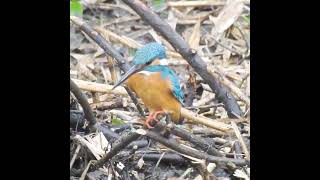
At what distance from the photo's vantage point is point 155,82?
75.3 inches

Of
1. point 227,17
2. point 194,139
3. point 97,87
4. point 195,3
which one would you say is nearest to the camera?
point 194,139

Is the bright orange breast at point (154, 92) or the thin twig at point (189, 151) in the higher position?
the bright orange breast at point (154, 92)

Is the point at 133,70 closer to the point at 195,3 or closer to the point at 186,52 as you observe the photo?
the point at 186,52

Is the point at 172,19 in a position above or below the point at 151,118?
above

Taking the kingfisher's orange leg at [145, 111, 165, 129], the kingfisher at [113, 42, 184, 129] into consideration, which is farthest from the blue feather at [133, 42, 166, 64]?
the kingfisher's orange leg at [145, 111, 165, 129]

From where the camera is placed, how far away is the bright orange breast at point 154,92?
1901mm

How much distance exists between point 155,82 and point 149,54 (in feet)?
0.22

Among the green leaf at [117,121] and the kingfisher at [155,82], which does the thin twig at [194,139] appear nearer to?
the kingfisher at [155,82]

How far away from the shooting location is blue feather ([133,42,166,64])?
1886 millimetres

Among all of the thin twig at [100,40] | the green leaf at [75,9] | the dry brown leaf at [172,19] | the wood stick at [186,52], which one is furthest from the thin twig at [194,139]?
the dry brown leaf at [172,19]

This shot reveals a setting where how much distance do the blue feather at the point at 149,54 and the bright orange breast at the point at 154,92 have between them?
0.11ft

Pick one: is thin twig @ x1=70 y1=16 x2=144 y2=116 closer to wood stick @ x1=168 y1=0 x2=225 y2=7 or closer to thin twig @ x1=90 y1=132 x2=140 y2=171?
thin twig @ x1=90 y1=132 x2=140 y2=171

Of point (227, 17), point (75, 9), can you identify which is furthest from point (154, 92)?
point (227, 17)
